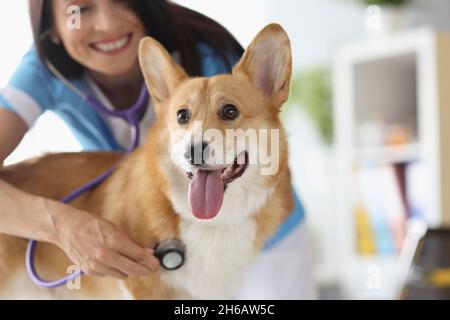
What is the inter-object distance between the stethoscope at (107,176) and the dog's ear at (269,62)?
0.25 feet

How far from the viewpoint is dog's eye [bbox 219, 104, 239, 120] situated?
1.25 feet

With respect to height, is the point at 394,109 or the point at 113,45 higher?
the point at 394,109

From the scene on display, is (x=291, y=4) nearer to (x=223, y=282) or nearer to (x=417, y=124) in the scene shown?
(x=223, y=282)

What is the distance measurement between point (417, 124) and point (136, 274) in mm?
1309

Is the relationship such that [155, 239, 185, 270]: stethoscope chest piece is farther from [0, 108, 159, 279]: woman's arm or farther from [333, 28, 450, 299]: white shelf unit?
[333, 28, 450, 299]: white shelf unit

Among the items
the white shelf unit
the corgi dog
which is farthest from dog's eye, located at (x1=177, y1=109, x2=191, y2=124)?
the white shelf unit

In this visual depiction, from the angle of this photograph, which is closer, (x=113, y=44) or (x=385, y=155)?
(x=113, y=44)

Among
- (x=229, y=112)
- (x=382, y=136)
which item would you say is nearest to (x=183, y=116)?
(x=229, y=112)

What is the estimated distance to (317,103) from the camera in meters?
1.66

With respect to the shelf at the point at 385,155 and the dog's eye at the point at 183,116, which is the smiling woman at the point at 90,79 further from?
the shelf at the point at 385,155

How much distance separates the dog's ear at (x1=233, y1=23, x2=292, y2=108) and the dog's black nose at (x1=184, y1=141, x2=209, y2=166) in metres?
0.05

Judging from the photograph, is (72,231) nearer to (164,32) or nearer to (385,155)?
(164,32)

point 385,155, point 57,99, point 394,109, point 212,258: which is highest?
point 394,109

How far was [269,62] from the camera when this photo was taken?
39 cm
